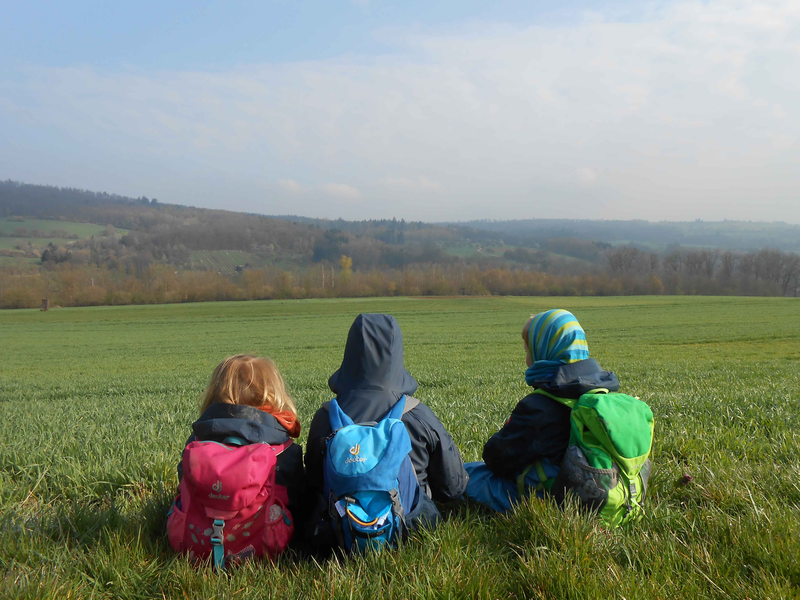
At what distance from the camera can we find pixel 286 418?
2783mm

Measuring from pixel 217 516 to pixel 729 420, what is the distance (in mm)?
4685

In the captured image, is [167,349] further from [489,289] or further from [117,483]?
[489,289]

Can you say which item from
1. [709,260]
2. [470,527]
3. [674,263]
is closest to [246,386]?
[470,527]

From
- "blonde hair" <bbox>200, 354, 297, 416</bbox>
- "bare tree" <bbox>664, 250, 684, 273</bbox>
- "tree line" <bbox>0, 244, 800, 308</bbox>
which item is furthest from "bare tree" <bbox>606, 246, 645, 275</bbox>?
"blonde hair" <bbox>200, 354, 297, 416</bbox>

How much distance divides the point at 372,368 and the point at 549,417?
40.0 inches

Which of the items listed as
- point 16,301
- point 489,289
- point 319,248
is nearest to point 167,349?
point 16,301

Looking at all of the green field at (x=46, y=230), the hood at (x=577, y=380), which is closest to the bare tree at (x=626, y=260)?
the hood at (x=577, y=380)

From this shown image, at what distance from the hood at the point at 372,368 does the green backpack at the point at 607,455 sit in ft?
2.90

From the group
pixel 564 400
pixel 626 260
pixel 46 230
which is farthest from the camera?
pixel 46 230

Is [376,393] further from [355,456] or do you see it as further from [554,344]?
[554,344]

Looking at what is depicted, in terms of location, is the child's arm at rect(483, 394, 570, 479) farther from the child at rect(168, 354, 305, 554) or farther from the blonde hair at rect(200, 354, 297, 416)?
the blonde hair at rect(200, 354, 297, 416)

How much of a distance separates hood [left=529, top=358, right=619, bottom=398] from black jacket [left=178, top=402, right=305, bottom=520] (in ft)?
4.75

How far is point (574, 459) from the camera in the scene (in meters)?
2.50

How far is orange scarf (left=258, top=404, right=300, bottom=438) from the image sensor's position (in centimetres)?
273
